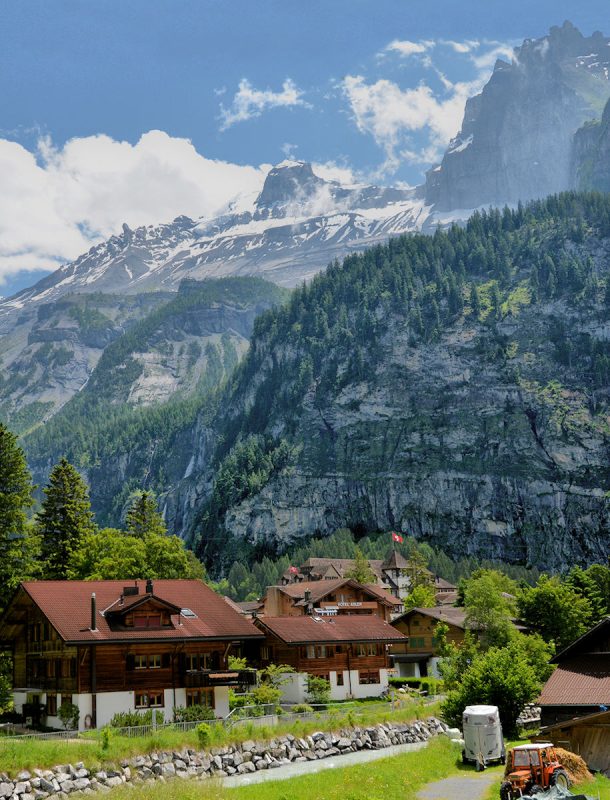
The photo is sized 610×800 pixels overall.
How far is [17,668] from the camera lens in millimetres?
62969

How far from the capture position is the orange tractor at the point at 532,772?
35906 millimetres

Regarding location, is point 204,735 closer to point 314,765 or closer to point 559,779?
point 314,765

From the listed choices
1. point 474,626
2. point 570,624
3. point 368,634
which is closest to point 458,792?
point 368,634

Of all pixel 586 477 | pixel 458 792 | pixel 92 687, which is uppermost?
pixel 586 477

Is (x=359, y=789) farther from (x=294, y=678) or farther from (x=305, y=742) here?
(x=294, y=678)

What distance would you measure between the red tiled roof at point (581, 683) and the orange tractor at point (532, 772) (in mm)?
8183

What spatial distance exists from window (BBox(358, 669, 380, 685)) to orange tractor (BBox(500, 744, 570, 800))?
37284 millimetres

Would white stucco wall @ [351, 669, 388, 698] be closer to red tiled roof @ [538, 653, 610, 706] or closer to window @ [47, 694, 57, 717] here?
window @ [47, 694, 57, 717]

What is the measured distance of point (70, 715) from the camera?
5272 cm

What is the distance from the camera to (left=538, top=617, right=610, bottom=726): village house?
149 feet

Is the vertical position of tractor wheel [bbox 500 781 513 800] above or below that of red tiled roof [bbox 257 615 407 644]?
below

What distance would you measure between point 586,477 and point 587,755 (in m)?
162

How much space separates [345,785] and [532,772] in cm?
951

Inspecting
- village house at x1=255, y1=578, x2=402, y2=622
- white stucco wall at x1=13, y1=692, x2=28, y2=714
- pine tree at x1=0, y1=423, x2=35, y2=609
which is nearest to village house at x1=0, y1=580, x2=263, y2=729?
white stucco wall at x1=13, y1=692, x2=28, y2=714
